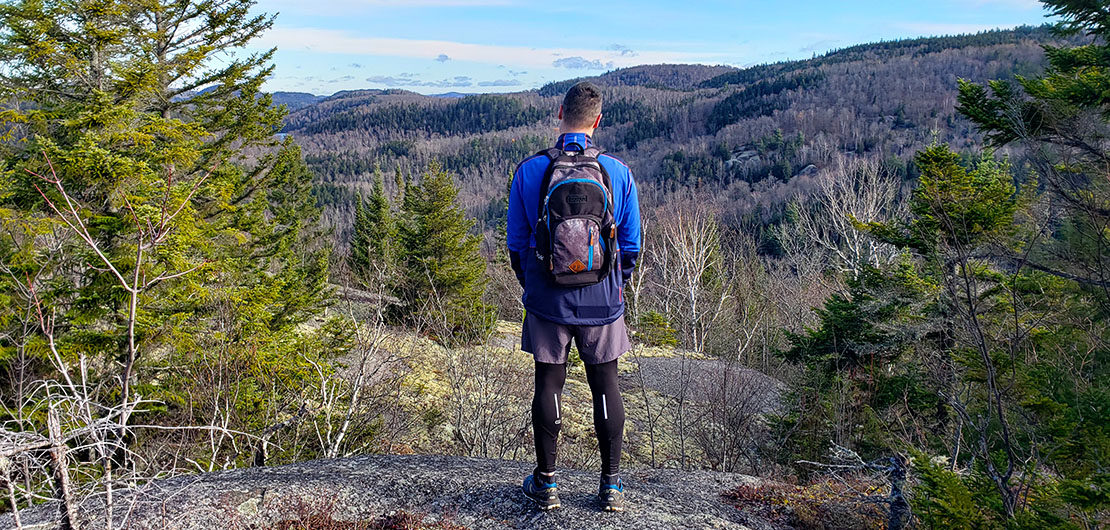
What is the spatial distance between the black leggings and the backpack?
0.54 m

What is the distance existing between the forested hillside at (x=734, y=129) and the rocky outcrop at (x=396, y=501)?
53.6 meters

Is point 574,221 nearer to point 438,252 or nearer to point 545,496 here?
point 545,496

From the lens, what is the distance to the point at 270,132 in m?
9.05

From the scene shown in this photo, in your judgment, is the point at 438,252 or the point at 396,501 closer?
the point at 396,501

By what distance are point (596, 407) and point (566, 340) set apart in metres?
0.46

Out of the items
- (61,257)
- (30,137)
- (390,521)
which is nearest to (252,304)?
(61,257)

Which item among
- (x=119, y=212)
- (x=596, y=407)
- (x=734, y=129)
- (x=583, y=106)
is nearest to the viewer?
(x=583, y=106)

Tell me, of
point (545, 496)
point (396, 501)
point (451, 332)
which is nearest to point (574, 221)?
point (545, 496)

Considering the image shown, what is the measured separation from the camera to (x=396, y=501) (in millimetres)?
3373

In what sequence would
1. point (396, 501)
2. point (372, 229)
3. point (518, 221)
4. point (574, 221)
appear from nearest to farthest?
1. point (574, 221)
2. point (518, 221)
3. point (396, 501)
4. point (372, 229)

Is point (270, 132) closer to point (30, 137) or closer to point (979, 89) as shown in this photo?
point (30, 137)

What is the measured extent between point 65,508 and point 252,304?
6.05 metres

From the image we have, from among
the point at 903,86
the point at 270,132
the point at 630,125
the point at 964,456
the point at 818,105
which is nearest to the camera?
the point at 964,456

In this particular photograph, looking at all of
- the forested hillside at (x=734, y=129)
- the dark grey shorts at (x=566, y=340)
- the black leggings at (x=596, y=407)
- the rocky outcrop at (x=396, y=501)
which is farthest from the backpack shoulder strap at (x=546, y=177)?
the forested hillside at (x=734, y=129)
